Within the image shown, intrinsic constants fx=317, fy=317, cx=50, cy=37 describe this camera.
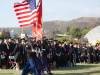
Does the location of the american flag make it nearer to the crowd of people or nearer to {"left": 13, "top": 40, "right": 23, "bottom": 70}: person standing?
the crowd of people

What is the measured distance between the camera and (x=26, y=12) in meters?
16.2

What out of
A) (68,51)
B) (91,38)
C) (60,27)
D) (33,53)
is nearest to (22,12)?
(33,53)

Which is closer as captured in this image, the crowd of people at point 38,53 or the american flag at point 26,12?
the crowd of people at point 38,53

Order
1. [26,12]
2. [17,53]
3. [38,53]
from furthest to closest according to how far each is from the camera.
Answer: [17,53] → [26,12] → [38,53]

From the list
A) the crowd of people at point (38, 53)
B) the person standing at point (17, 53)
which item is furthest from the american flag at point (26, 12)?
the person standing at point (17, 53)

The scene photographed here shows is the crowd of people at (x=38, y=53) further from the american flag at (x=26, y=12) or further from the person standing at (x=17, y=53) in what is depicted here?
the american flag at (x=26, y=12)

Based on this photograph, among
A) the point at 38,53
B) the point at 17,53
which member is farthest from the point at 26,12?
the point at 38,53

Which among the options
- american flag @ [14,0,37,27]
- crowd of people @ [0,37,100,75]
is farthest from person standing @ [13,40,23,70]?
american flag @ [14,0,37,27]

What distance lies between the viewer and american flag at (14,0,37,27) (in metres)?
15.7

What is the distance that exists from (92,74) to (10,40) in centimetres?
576

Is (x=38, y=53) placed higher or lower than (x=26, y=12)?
lower

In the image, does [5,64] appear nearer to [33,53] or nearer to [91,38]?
[33,53]

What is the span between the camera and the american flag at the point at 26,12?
51.6 feet

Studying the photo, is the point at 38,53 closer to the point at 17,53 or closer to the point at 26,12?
the point at 26,12
